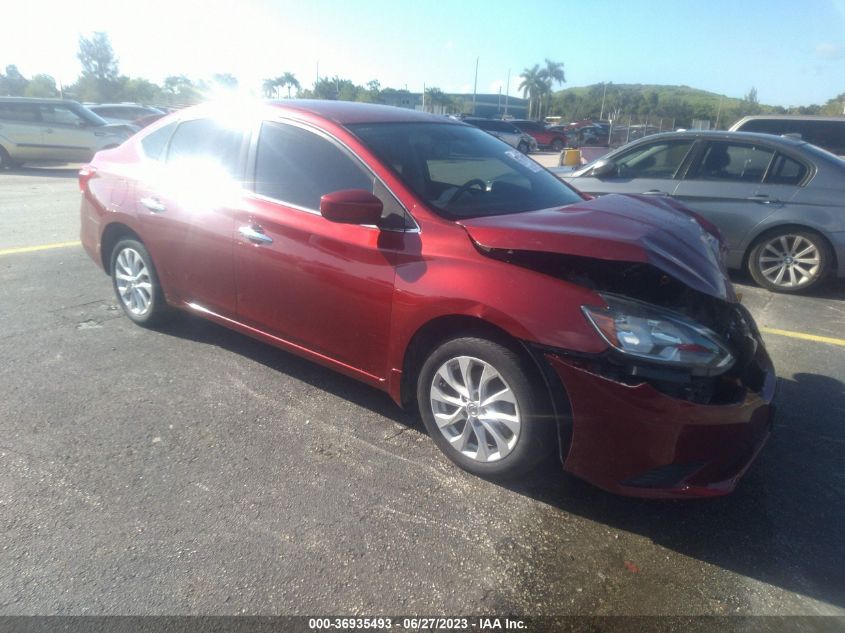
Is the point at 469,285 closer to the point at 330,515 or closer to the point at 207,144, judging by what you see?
the point at 330,515

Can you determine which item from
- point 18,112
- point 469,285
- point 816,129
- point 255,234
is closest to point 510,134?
point 18,112

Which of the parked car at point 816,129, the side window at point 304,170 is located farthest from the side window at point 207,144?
the parked car at point 816,129

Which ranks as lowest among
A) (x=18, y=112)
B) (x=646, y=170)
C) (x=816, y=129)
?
(x=18, y=112)

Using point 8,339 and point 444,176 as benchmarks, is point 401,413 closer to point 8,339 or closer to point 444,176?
point 444,176

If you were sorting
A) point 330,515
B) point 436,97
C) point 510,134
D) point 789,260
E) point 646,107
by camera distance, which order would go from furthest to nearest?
point 436,97
point 646,107
point 510,134
point 789,260
point 330,515

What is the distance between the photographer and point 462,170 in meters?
3.94

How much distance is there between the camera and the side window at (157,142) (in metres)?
4.64

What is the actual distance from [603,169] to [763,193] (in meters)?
1.52

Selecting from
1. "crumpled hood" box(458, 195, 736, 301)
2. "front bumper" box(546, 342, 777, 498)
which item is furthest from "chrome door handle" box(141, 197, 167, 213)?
"front bumper" box(546, 342, 777, 498)

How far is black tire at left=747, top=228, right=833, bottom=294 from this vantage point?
20.2 feet

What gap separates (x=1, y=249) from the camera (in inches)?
290

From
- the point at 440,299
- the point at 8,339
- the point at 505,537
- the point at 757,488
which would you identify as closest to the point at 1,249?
the point at 8,339

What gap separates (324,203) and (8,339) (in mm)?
2999

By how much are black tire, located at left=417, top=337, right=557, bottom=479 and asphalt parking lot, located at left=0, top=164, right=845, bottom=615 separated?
14 cm
